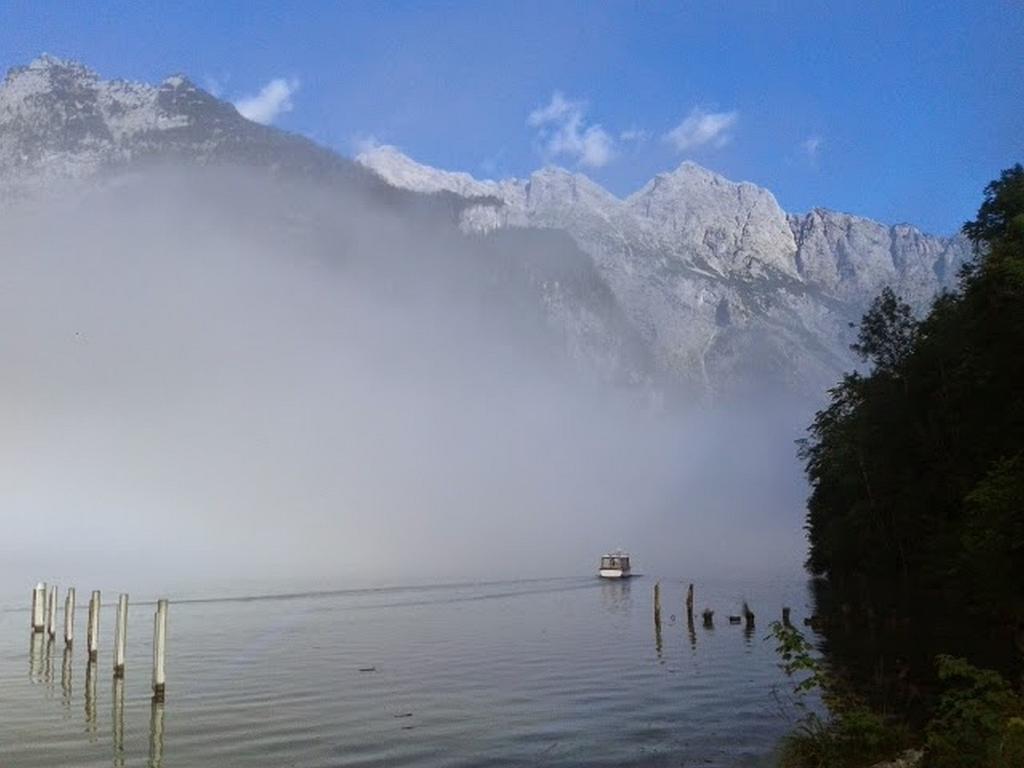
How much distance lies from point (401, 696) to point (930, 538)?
A: 154 feet

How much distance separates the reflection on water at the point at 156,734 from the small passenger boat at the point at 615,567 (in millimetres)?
100740

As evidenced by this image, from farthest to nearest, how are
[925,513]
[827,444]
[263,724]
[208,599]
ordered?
[827,444]
[208,599]
[925,513]
[263,724]

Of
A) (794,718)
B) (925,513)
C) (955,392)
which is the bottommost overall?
(794,718)

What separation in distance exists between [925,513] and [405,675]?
1829 inches

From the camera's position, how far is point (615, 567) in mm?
131000

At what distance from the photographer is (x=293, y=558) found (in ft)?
577

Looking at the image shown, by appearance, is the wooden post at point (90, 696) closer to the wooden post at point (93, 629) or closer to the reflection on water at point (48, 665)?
the wooden post at point (93, 629)

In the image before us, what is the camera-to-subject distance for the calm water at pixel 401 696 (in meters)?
25.4

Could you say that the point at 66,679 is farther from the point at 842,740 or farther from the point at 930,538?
the point at 930,538

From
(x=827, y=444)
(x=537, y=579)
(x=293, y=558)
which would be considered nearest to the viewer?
(x=827, y=444)

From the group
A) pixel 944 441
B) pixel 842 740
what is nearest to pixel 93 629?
pixel 842 740

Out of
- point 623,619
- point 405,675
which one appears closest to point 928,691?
point 405,675

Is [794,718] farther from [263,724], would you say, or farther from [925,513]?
[925,513]

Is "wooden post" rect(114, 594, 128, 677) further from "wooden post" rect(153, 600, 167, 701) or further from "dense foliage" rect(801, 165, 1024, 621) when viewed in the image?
"dense foliage" rect(801, 165, 1024, 621)
